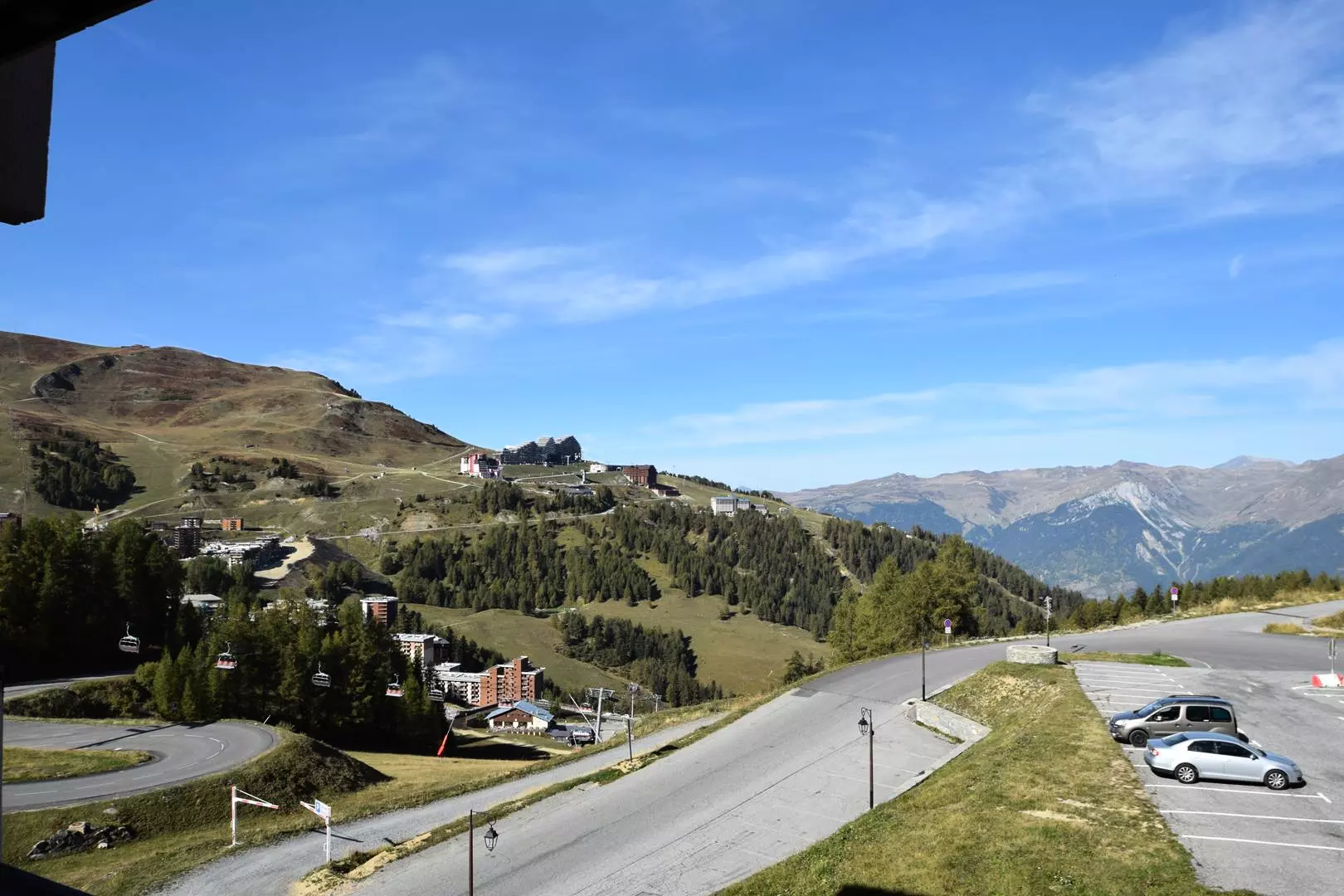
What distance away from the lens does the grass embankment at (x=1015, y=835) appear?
23922 mm

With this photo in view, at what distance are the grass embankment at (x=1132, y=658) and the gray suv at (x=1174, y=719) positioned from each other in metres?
20.3

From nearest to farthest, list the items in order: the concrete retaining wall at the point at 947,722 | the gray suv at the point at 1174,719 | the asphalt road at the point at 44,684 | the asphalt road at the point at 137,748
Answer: the gray suv at the point at 1174,719, the concrete retaining wall at the point at 947,722, the asphalt road at the point at 137,748, the asphalt road at the point at 44,684

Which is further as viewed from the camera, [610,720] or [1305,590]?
[610,720]

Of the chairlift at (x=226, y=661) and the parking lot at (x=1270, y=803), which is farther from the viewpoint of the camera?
the chairlift at (x=226, y=661)

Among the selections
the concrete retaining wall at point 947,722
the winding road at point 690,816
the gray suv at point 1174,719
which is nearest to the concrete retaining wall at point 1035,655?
the winding road at point 690,816

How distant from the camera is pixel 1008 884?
23891mm

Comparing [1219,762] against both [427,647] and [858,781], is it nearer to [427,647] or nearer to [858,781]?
[858,781]

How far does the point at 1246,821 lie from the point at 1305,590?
7755 cm

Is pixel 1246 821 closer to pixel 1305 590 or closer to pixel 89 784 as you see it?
pixel 89 784

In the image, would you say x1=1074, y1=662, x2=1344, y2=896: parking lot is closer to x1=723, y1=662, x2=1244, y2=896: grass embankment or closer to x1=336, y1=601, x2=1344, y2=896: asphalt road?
x1=723, y1=662, x2=1244, y2=896: grass embankment

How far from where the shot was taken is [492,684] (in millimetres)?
171625

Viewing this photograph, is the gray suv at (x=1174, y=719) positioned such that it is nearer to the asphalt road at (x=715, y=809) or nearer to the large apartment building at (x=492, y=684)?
the asphalt road at (x=715, y=809)

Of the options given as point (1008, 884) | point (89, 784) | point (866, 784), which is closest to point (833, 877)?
point (1008, 884)

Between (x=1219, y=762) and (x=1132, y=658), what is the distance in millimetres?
27703
